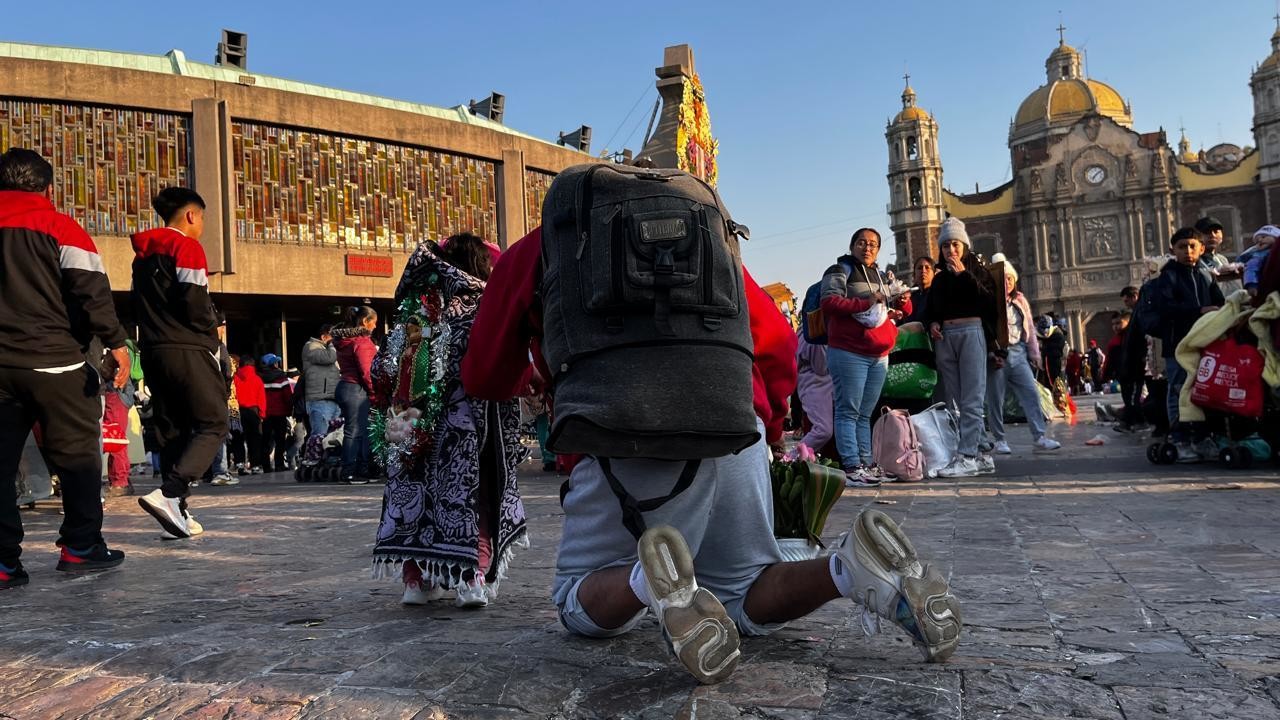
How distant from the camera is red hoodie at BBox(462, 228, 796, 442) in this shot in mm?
2914

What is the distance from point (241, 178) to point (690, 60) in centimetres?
1471

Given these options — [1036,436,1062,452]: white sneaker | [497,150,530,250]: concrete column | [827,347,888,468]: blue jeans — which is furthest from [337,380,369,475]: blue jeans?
[497,150,530,250]: concrete column

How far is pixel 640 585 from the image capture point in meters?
2.54

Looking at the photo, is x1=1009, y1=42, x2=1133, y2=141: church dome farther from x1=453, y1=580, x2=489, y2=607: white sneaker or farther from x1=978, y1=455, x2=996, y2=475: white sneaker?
x1=453, y1=580, x2=489, y2=607: white sneaker

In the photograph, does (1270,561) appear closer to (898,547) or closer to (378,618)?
(898,547)

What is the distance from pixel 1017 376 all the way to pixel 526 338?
7.98 m

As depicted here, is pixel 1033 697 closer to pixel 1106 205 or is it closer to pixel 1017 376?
pixel 1017 376

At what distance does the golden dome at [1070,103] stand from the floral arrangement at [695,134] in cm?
6595

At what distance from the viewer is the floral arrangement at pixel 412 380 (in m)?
3.79

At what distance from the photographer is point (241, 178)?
26312mm

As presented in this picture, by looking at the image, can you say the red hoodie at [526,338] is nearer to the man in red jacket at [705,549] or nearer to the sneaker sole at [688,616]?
the man in red jacket at [705,549]

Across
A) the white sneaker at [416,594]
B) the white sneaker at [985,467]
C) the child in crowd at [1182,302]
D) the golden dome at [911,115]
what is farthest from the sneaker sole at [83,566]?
the golden dome at [911,115]

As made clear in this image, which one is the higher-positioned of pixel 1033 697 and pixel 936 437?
pixel 936 437

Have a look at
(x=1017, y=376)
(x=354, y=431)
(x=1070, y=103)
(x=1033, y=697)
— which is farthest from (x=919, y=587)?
(x=1070, y=103)
